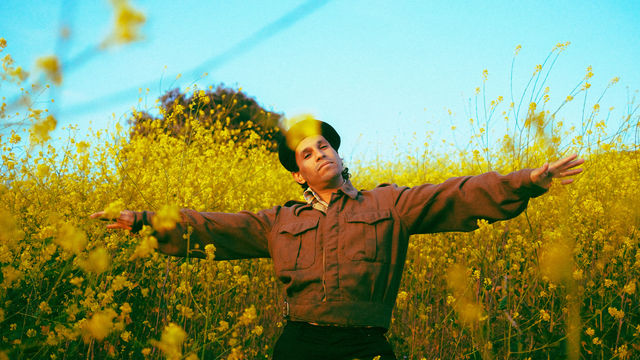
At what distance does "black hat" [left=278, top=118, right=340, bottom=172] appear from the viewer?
234cm

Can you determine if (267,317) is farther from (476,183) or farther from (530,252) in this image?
(530,252)

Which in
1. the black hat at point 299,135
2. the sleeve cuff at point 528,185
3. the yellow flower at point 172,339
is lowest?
the yellow flower at point 172,339

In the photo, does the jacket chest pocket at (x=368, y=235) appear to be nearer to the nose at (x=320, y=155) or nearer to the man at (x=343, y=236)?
the man at (x=343, y=236)

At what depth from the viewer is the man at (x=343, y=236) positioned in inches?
68.9

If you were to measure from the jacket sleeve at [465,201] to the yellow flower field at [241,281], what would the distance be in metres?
0.46

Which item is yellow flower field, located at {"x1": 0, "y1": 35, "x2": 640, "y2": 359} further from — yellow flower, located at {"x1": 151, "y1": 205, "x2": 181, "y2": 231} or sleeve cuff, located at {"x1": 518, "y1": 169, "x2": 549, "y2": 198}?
sleeve cuff, located at {"x1": 518, "y1": 169, "x2": 549, "y2": 198}

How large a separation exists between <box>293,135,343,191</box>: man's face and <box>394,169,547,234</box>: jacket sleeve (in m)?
0.34

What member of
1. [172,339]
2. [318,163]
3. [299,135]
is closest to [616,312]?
[318,163]

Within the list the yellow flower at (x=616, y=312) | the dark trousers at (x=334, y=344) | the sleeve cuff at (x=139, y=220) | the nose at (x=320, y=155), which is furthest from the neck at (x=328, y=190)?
the yellow flower at (x=616, y=312)

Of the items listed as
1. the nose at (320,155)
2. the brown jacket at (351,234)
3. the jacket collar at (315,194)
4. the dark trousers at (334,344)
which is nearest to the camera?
the dark trousers at (334,344)

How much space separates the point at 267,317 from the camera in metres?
2.72

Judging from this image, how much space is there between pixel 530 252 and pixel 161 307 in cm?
245

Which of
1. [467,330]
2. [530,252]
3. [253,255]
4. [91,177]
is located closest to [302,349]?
[253,255]

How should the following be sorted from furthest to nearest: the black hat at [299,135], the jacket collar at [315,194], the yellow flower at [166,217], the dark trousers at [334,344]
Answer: the black hat at [299,135] < the jacket collar at [315,194] < the dark trousers at [334,344] < the yellow flower at [166,217]
